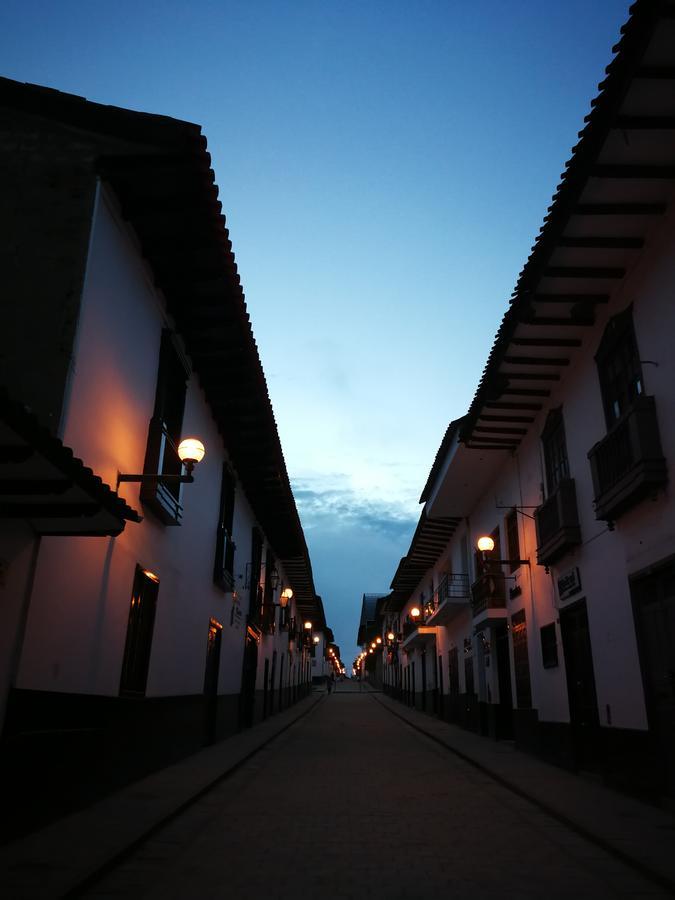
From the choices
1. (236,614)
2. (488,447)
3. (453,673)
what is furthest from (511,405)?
(453,673)

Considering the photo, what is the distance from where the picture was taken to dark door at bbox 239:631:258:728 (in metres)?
17.6

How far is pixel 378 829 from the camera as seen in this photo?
244 inches

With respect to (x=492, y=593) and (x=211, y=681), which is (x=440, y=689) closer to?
(x=492, y=593)

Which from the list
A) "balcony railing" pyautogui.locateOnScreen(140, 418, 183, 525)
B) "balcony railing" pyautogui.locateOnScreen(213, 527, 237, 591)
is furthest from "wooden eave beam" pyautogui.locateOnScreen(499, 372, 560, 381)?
"balcony railing" pyautogui.locateOnScreen(213, 527, 237, 591)

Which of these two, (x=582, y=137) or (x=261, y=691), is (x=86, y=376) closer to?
(x=582, y=137)

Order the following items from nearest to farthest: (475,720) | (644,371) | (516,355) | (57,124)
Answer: (57,124) < (644,371) < (516,355) < (475,720)

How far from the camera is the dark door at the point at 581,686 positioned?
31.5 feet

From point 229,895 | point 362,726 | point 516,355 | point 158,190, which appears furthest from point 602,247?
point 362,726

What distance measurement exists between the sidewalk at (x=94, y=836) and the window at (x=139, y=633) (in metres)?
1.23

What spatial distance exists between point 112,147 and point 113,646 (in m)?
5.63

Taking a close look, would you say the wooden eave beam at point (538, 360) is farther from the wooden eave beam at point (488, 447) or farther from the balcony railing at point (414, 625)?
the balcony railing at point (414, 625)

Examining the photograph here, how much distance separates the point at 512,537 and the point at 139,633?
27.9 feet

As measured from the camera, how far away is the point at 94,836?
552cm

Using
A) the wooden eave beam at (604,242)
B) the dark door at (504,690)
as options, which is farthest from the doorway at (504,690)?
the wooden eave beam at (604,242)
